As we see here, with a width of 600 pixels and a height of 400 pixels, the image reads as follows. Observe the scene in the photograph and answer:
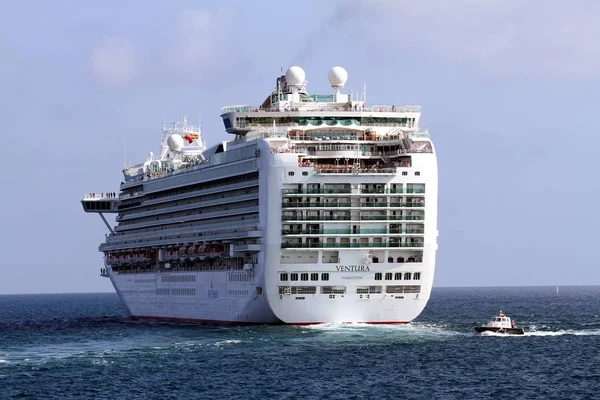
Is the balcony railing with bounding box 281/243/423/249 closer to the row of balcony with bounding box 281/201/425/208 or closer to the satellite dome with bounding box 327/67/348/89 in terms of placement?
the row of balcony with bounding box 281/201/425/208

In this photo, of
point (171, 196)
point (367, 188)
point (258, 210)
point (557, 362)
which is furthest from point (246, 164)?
point (557, 362)

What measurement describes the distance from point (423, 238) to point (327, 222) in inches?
260

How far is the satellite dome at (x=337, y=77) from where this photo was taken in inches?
3629

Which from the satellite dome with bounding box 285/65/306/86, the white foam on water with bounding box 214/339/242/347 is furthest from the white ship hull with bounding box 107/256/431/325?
the satellite dome with bounding box 285/65/306/86

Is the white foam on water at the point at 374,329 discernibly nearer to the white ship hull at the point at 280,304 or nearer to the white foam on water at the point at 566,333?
the white ship hull at the point at 280,304

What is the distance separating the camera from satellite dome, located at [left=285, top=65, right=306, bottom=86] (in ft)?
307

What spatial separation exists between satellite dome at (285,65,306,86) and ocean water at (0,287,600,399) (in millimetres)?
19188

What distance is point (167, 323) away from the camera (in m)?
102

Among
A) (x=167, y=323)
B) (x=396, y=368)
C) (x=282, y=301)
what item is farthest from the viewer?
(x=167, y=323)

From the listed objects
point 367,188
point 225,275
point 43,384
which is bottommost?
point 43,384

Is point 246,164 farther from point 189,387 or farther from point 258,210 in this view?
point 189,387

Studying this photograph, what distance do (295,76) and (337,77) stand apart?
338 cm

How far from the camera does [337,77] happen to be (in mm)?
92250

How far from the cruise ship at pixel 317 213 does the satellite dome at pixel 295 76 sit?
75 millimetres
